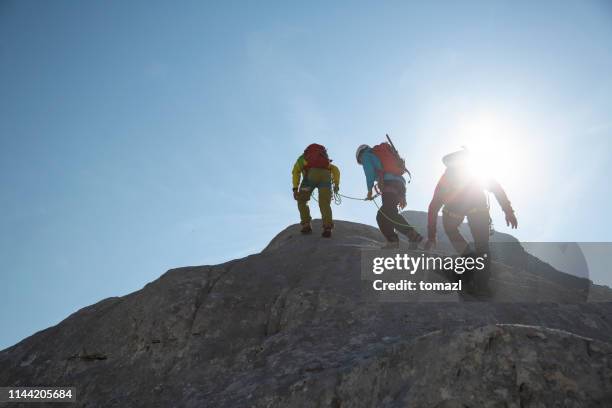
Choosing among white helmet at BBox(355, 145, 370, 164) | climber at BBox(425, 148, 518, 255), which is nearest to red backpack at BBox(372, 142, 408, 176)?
white helmet at BBox(355, 145, 370, 164)

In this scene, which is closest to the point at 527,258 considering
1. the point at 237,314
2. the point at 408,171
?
the point at 408,171

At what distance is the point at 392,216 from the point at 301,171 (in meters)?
4.34

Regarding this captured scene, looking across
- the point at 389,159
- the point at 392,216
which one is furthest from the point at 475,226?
the point at 389,159

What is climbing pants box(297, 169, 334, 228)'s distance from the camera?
15.1 metres

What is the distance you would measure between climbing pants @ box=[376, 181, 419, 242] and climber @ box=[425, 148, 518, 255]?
94 centimetres

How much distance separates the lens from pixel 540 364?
3.82m

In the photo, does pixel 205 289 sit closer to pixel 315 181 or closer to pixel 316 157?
pixel 315 181

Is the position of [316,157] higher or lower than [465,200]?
higher

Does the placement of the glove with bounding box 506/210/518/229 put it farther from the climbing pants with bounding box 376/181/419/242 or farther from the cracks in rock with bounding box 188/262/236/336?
the cracks in rock with bounding box 188/262/236/336

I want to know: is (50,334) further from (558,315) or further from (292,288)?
(558,315)

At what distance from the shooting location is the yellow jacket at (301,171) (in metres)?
15.8

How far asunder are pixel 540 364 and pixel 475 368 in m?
0.53

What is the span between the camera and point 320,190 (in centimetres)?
1523

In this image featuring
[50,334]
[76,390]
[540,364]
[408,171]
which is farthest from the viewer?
[408,171]
